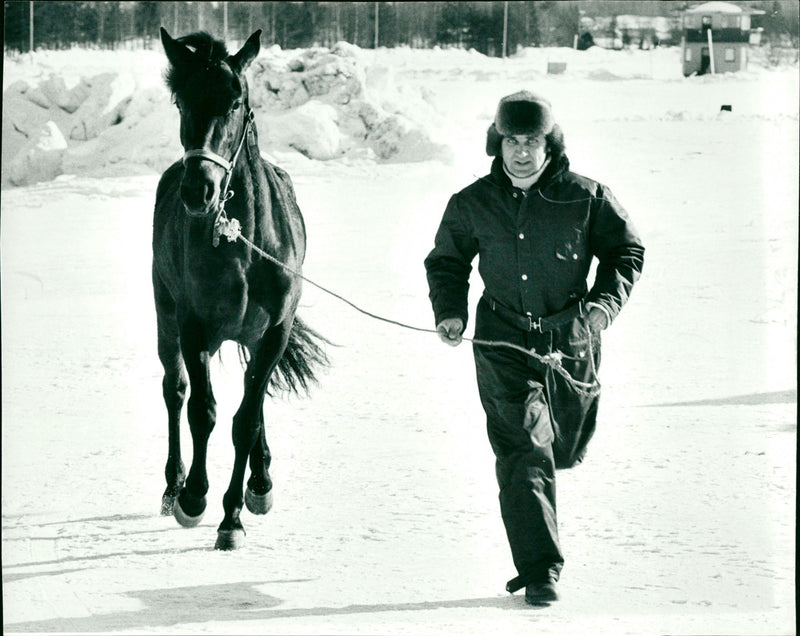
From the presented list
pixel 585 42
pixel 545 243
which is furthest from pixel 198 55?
pixel 585 42

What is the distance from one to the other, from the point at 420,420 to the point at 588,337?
1827mm

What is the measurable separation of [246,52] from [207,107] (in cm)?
28

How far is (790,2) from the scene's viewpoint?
608cm

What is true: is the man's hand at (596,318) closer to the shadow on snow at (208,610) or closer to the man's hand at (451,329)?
the man's hand at (451,329)

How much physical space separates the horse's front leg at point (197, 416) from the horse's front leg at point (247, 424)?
11 centimetres

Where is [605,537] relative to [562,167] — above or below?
below

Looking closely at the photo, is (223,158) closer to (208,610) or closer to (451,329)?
(451,329)

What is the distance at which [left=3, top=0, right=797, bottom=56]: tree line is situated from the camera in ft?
20.8

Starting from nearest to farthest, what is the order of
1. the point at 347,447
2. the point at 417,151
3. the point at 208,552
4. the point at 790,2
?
the point at 208,552, the point at 790,2, the point at 347,447, the point at 417,151

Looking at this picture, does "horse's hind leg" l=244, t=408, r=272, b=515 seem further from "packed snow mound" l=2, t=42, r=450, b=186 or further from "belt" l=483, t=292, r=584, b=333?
"packed snow mound" l=2, t=42, r=450, b=186

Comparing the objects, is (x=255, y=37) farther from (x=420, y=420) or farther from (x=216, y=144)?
(x=420, y=420)

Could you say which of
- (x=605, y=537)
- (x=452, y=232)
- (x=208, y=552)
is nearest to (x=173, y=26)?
(x=452, y=232)

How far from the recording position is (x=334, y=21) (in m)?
6.52

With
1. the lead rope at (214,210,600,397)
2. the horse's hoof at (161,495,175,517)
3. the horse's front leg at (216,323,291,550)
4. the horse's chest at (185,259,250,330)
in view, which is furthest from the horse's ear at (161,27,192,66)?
the horse's hoof at (161,495,175,517)
